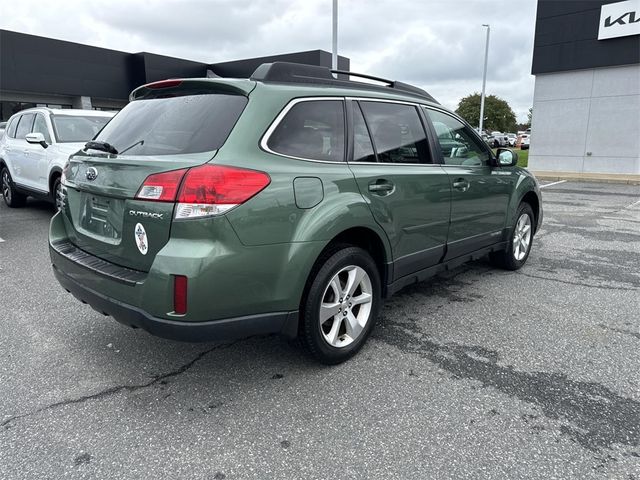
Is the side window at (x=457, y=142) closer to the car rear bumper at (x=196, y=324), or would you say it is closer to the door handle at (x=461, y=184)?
the door handle at (x=461, y=184)

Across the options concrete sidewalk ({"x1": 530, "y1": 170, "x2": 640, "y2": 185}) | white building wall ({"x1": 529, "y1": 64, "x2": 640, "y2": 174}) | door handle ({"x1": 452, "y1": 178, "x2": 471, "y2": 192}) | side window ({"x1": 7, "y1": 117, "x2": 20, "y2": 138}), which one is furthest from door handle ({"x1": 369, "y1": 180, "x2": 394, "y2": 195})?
white building wall ({"x1": 529, "y1": 64, "x2": 640, "y2": 174})

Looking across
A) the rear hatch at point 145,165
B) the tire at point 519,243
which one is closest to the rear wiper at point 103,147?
the rear hatch at point 145,165

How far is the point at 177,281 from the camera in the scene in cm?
230

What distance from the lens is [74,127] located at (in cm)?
773

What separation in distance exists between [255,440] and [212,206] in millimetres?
1174

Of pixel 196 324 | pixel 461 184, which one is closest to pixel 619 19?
pixel 461 184

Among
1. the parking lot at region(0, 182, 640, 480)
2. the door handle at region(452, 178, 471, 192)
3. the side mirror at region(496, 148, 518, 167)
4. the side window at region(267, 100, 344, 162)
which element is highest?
the side window at region(267, 100, 344, 162)

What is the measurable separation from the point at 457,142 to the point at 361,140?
1.37 metres

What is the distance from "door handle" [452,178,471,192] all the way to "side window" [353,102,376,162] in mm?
997

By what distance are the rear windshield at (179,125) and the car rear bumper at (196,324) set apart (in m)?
0.87

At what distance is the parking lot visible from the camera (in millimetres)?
2193

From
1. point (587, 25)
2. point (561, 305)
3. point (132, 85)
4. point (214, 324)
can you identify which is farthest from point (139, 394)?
point (132, 85)

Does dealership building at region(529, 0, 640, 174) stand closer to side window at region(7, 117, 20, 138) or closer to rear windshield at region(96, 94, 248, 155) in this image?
side window at region(7, 117, 20, 138)

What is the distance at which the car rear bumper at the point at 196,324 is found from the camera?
2377mm
